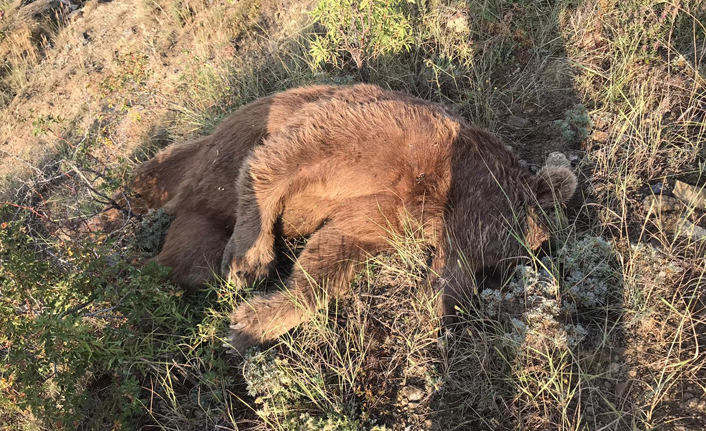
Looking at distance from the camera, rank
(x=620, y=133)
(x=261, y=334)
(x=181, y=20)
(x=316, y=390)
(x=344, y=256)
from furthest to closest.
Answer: (x=181, y=20), (x=620, y=133), (x=344, y=256), (x=261, y=334), (x=316, y=390)

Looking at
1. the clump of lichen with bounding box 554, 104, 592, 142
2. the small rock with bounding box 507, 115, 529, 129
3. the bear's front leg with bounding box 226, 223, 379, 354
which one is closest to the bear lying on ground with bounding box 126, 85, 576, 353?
the bear's front leg with bounding box 226, 223, 379, 354

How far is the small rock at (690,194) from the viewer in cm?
300

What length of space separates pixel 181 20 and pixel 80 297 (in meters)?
7.13

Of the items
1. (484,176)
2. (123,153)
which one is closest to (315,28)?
(123,153)

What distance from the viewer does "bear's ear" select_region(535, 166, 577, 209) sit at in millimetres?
3135

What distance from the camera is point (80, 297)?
2891mm

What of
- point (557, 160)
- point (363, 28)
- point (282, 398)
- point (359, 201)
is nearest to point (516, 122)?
point (557, 160)

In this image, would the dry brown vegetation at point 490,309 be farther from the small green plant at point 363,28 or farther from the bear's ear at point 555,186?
the bear's ear at point 555,186

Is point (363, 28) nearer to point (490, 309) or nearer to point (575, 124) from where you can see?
A: point (575, 124)

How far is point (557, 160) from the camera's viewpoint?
12.1 feet

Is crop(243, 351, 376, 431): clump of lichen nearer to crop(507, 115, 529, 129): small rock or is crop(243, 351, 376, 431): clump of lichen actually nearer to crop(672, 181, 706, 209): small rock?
crop(672, 181, 706, 209): small rock

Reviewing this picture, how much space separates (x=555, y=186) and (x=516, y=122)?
1400 mm

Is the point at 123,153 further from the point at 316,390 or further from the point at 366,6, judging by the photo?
the point at 316,390

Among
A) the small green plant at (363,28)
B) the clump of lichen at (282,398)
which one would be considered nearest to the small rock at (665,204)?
the clump of lichen at (282,398)
